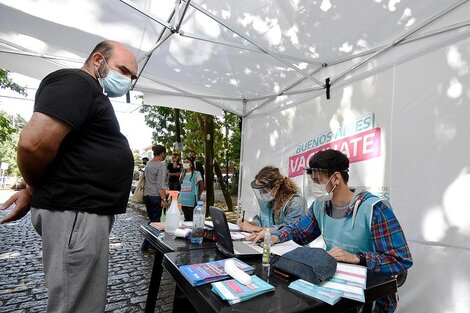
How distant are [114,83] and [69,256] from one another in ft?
2.80

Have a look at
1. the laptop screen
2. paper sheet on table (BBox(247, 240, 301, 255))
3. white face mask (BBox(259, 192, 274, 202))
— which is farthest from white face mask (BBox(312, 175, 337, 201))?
the laptop screen

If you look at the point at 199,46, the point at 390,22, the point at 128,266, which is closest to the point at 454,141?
the point at 390,22

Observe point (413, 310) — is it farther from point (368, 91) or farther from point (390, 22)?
point (390, 22)

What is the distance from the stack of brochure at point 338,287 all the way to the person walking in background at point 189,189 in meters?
4.75

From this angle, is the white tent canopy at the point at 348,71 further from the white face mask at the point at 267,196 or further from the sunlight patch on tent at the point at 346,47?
the white face mask at the point at 267,196

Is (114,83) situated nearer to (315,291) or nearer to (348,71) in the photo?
(315,291)

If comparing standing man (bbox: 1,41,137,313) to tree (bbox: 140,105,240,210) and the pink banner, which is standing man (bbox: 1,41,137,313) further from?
tree (bbox: 140,105,240,210)

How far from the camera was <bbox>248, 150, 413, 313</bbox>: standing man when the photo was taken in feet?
4.83

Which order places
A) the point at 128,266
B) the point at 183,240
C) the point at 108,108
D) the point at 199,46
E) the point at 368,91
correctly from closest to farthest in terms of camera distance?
the point at 108,108
the point at 183,240
the point at 368,91
the point at 199,46
the point at 128,266

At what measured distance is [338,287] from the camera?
1.07 meters

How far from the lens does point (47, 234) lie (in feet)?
3.76

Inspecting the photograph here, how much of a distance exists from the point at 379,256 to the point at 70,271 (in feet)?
5.00

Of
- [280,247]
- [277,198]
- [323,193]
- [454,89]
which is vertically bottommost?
[280,247]

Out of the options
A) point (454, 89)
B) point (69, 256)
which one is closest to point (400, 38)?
point (454, 89)
